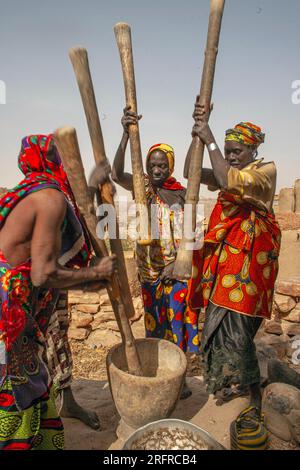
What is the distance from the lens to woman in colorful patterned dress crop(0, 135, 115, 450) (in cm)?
178

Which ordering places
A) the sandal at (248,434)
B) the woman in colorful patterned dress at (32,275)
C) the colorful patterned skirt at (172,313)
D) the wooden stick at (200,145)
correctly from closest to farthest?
the woman in colorful patterned dress at (32,275) → the wooden stick at (200,145) → the sandal at (248,434) → the colorful patterned skirt at (172,313)

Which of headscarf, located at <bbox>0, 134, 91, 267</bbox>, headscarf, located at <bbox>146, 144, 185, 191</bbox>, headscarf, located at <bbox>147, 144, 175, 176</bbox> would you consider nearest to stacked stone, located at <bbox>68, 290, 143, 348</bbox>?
headscarf, located at <bbox>146, 144, 185, 191</bbox>

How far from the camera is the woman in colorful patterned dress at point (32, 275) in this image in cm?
178

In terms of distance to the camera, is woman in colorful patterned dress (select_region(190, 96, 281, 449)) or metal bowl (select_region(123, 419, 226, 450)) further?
woman in colorful patterned dress (select_region(190, 96, 281, 449))

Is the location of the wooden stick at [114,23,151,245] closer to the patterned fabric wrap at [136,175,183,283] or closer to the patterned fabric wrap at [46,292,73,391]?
the patterned fabric wrap at [136,175,183,283]

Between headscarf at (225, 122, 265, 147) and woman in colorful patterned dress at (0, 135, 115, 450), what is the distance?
133 centimetres

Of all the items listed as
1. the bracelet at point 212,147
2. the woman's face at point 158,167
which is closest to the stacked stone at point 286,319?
the woman's face at point 158,167

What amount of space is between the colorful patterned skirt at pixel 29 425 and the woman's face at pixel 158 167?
1956mm

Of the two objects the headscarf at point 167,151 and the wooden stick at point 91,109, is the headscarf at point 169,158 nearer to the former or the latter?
the headscarf at point 167,151

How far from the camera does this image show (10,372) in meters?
1.86

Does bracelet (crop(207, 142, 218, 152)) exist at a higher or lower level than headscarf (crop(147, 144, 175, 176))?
higher

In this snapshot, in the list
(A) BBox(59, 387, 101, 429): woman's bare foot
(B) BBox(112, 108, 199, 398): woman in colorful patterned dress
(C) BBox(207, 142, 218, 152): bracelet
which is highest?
(C) BBox(207, 142, 218, 152): bracelet

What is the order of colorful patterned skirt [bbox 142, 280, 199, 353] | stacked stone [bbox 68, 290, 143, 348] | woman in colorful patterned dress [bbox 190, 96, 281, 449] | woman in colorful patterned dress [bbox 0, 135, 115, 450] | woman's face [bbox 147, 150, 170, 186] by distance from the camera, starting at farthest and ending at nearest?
stacked stone [bbox 68, 290, 143, 348] → colorful patterned skirt [bbox 142, 280, 199, 353] → woman's face [bbox 147, 150, 170, 186] → woman in colorful patterned dress [bbox 190, 96, 281, 449] → woman in colorful patterned dress [bbox 0, 135, 115, 450]

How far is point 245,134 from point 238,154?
16cm
